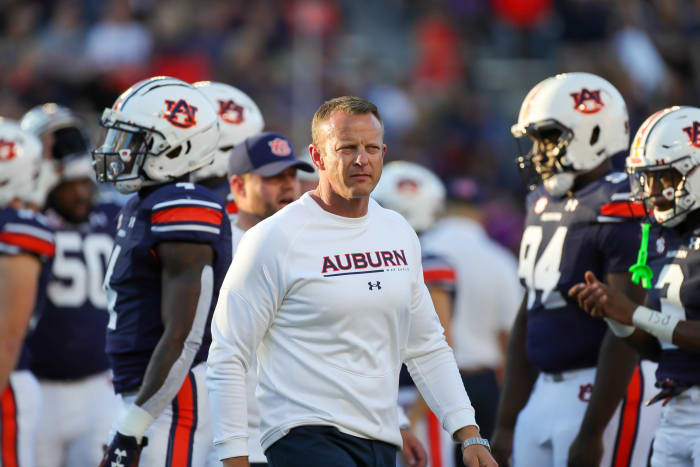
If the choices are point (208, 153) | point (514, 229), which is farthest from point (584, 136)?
point (514, 229)

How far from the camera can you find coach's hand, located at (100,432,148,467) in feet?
14.4

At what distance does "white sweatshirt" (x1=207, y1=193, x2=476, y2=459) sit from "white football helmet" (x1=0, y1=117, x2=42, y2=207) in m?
2.80

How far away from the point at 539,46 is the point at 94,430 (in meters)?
10.1

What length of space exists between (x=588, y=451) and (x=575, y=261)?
823mm

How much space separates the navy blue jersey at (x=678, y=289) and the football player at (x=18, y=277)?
9.29 feet

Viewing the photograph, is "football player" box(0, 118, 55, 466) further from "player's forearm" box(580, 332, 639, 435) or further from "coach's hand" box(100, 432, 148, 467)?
"player's forearm" box(580, 332, 639, 435)

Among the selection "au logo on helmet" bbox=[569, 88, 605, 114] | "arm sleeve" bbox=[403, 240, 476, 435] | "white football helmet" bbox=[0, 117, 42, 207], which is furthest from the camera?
"white football helmet" bbox=[0, 117, 42, 207]

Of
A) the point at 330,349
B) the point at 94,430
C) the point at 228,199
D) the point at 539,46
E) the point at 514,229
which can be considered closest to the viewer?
the point at 330,349

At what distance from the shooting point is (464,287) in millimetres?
8695

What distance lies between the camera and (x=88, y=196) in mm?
7031

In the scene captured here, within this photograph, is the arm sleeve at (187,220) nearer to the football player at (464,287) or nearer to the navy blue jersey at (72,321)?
the navy blue jersey at (72,321)

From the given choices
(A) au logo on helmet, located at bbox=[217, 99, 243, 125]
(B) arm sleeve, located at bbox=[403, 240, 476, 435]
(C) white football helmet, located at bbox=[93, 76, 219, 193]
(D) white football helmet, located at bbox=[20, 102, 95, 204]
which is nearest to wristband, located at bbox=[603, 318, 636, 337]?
(B) arm sleeve, located at bbox=[403, 240, 476, 435]

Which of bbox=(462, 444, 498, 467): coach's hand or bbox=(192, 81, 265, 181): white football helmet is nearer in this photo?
bbox=(462, 444, 498, 467): coach's hand

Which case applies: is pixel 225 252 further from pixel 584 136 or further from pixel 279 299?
pixel 584 136
